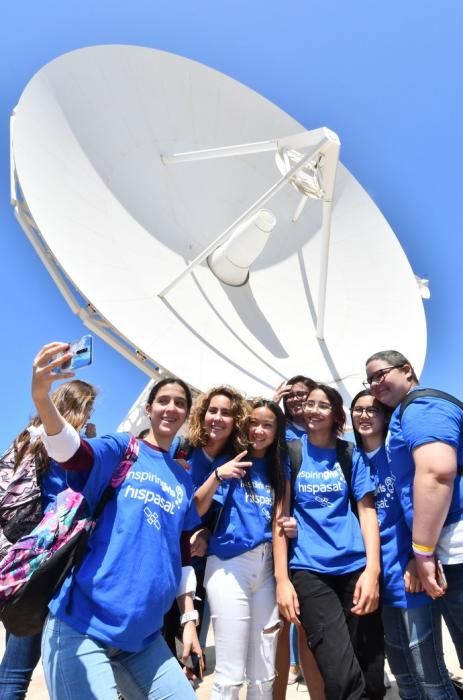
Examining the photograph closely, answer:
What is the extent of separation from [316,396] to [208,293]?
8.50 metres

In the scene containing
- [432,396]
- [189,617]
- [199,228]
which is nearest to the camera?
[189,617]

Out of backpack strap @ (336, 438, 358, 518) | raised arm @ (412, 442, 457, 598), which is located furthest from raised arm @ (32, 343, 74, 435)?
backpack strap @ (336, 438, 358, 518)

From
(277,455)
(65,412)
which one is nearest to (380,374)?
(277,455)

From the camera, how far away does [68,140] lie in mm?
10156

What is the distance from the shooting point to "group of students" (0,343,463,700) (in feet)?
7.69

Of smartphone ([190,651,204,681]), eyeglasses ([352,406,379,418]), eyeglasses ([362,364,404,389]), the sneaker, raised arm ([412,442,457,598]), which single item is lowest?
the sneaker

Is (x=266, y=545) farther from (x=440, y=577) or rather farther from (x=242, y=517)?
(x=440, y=577)

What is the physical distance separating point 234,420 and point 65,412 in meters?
1.25

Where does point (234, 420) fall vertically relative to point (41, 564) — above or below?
above

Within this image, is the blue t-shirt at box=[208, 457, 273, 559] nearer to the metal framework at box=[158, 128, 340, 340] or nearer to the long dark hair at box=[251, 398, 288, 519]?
the long dark hair at box=[251, 398, 288, 519]

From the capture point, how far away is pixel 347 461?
3.71 meters

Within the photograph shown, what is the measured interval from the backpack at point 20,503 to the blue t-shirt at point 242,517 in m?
1.21

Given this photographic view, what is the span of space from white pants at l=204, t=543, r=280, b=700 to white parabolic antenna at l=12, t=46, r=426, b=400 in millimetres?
5445

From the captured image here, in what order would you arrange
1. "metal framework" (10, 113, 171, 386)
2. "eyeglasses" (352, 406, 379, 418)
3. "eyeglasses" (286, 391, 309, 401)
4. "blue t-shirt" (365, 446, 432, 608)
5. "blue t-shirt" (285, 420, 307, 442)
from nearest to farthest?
"blue t-shirt" (365, 446, 432, 608)
"eyeglasses" (352, 406, 379, 418)
"blue t-shirt" (285, 420, 307, 442)
"eyeglasses" (286, 391, 309, 401)
"metal framework" (10, 113, 171, 386)
